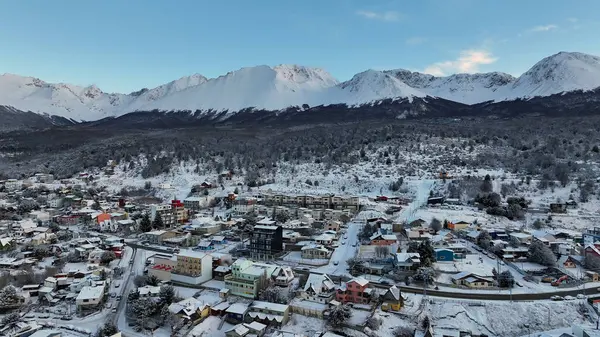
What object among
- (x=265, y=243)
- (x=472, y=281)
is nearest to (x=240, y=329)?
(x=265, y=243)

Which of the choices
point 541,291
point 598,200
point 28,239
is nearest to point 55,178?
point 28,239

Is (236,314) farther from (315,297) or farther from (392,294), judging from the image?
(392,294)

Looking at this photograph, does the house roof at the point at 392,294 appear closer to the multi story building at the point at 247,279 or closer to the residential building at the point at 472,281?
the residential building at the point at 472,281

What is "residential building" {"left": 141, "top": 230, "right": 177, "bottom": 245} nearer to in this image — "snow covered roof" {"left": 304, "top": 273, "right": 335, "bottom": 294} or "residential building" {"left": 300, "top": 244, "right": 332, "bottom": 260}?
"residential building" {"left": 300, "top": 244, "right": 332, "bottom": 260}

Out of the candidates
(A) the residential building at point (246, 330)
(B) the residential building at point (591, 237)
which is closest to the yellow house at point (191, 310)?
(A) the residential building at point (246, 330)

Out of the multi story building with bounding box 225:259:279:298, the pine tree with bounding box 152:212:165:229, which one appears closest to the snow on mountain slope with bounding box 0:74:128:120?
the pine tree with bounding box 152:212:165:229

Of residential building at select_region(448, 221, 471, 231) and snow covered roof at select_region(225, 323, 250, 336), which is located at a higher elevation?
residential building at select_region(448, 221, 471, 231)

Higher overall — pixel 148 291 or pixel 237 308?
pixel 148 291
